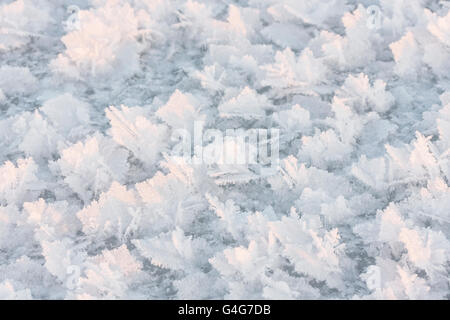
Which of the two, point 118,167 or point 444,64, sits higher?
point 444,64

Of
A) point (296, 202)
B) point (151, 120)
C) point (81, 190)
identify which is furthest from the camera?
point (151, 120)

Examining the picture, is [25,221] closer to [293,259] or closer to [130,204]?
[130,204]

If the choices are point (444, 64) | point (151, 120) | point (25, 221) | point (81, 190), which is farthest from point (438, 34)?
point (25, 221)

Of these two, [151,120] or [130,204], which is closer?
[130,204]
